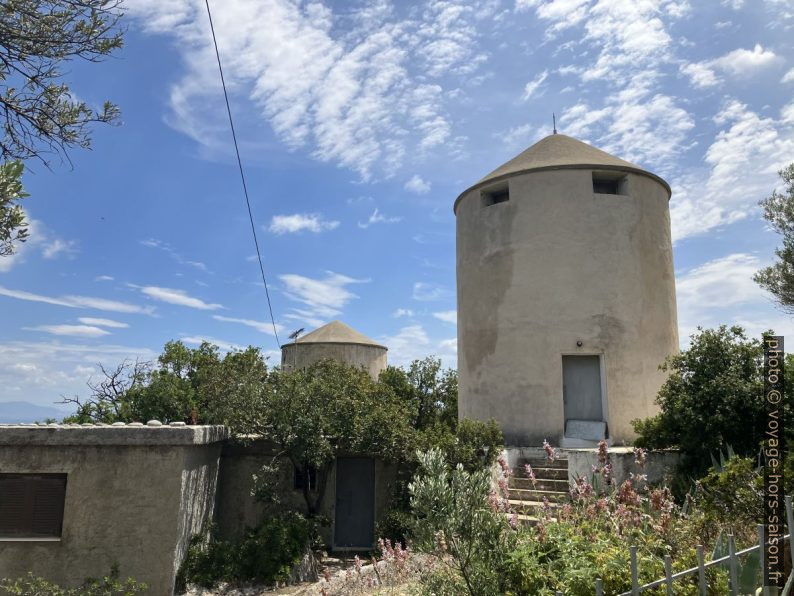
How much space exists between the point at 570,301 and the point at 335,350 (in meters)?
15.8

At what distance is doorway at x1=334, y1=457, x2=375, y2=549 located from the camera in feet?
39.1

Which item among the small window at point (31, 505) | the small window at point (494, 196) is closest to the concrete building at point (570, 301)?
the small window at point (494, 196)

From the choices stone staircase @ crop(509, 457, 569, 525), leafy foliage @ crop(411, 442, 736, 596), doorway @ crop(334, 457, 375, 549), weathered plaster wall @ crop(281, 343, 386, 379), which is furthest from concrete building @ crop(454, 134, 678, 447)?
weathered plaster wall @ crop(281, 343, 386, 379)

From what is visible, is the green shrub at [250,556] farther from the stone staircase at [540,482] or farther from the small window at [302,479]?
the stone staircase at [540,482]

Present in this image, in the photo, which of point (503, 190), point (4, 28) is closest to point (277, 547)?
point (4, 28)

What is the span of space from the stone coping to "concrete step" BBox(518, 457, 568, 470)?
6676 mm

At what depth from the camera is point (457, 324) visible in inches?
603

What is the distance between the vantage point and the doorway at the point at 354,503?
1192cm

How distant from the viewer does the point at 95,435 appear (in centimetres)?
874

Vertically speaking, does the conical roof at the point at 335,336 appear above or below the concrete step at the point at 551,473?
above

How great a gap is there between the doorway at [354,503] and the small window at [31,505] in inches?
208

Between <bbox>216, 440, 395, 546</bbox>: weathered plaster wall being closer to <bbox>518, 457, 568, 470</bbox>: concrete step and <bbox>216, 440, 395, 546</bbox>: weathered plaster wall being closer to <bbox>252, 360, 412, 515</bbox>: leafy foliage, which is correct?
<bbox>252, 360, 412, 515</bbox>: leafy foliage

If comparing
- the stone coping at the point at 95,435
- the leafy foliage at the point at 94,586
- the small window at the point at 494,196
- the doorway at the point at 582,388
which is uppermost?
the small window at the point at 494,196

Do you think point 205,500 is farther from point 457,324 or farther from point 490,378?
point 457,324
